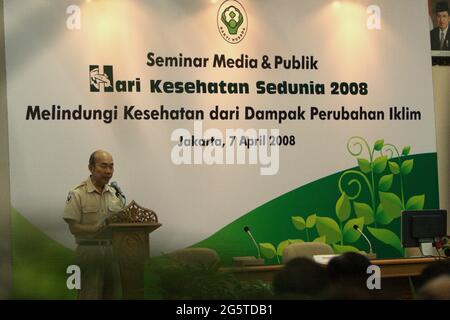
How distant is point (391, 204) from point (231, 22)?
217 centimetres

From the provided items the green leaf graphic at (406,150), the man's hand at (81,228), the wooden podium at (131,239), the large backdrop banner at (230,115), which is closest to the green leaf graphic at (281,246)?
the large backdrop banner at (230,115)

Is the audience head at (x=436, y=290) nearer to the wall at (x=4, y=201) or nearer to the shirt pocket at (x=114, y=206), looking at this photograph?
the shirt pocket at (x=114, y=206)

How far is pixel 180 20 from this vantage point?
602cm

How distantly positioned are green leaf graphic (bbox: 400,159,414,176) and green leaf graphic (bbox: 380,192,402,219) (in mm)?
232

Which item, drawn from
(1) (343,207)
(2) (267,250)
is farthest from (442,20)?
(2) (267,250)

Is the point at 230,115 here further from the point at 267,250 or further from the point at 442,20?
the point at 442,20

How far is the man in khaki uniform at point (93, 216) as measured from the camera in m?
5.55

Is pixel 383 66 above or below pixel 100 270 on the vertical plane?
above

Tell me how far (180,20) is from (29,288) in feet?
8.28

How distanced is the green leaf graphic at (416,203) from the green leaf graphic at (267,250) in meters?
1.33

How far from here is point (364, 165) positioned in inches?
251

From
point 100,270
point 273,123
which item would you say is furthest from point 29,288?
point 273,123
